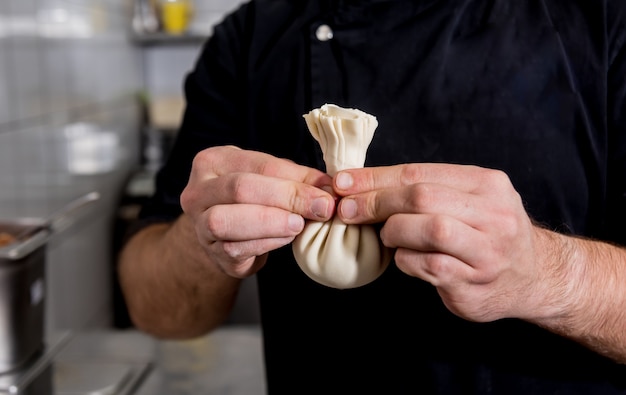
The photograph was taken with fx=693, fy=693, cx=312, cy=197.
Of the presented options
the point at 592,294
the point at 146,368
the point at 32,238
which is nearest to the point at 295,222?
the point at 592,294

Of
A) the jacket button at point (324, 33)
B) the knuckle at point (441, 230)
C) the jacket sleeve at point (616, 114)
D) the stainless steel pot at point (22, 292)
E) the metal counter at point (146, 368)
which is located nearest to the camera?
the knuckle at point (441, 230)

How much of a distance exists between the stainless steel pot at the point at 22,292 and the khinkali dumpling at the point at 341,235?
2.06ft

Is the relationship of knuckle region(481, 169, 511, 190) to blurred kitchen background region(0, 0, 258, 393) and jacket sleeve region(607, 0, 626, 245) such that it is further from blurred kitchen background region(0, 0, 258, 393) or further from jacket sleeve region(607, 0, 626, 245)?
blurred kitchen background region(0, 0, 258, 393)

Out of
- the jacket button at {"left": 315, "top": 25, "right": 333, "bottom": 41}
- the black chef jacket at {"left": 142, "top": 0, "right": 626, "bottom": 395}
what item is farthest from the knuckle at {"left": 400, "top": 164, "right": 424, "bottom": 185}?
the jacket button at {"left": 315, "top": 25, "right": 333, "bottom": 41}

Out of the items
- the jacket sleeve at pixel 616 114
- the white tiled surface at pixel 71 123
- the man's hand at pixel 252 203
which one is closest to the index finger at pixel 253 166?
Answer: the man's hand at pixel 252 203

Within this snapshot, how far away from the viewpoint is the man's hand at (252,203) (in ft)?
2.39

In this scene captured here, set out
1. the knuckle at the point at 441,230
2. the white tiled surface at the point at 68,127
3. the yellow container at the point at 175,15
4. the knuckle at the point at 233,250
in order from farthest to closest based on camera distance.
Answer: the yellow container at the point at 175,15
the white tiled surface at the point at 68,127
the knuckle at the point at 233,250
the knuckle at the point at 441,230

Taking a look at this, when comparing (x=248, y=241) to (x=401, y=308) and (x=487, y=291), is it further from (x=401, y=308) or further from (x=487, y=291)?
(x=401, y=308)

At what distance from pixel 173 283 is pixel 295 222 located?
458mm

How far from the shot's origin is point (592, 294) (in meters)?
0.82

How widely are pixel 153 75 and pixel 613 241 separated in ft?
9.37

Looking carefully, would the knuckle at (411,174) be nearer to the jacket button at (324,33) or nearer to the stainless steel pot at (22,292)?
the jacket button at (324,33)

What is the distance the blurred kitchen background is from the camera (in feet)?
6.12

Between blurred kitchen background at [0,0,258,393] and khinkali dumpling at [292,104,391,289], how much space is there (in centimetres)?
118
